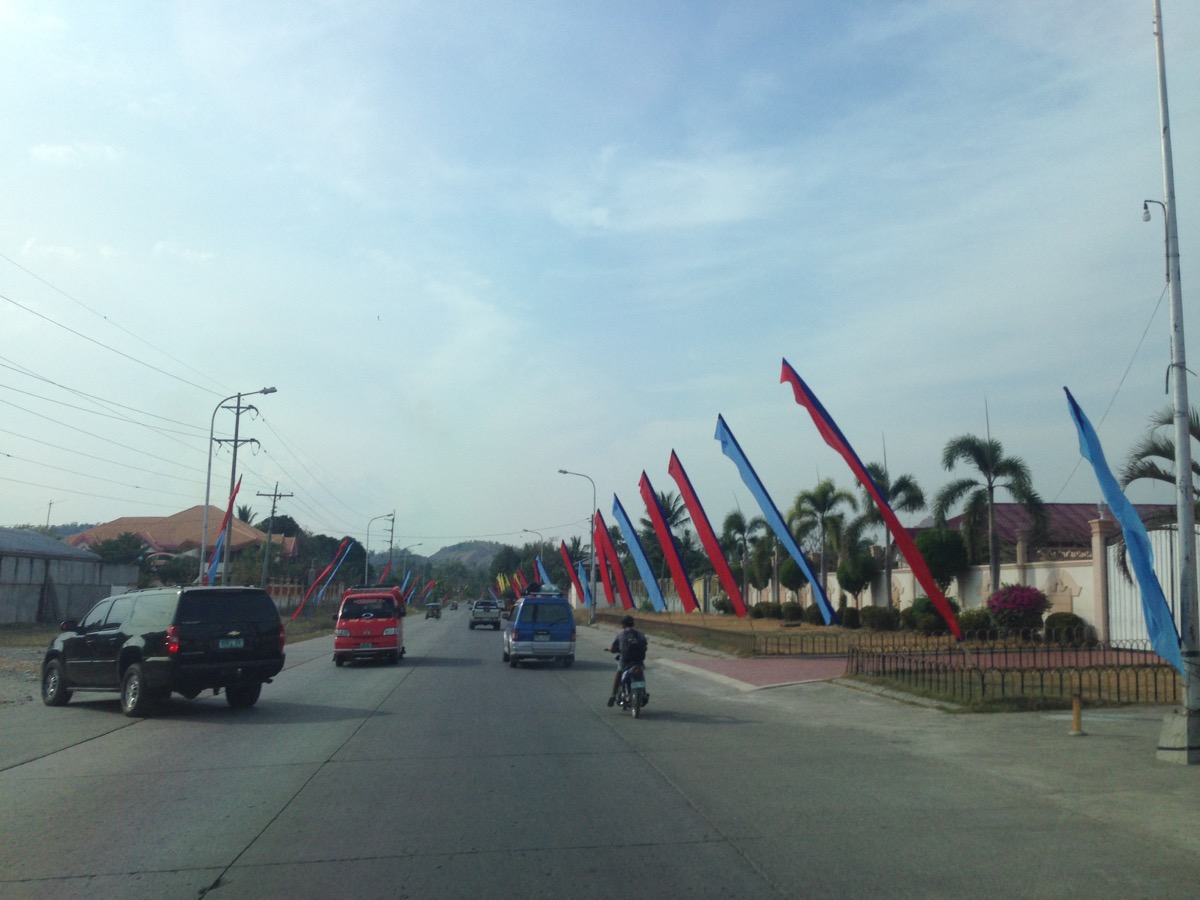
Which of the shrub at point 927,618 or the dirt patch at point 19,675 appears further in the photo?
the shrub at point 927,618

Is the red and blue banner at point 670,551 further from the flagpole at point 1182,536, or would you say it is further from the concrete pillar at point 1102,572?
the flagpole at point 1182,536

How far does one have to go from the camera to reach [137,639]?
51.7 ft

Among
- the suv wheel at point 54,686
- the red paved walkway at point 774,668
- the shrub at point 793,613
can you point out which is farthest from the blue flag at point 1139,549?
the shrub at point 793,613

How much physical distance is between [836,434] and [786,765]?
16.0m

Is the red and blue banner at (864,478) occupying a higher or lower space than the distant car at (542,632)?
higher

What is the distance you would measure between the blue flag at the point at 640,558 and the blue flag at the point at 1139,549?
30.9 m

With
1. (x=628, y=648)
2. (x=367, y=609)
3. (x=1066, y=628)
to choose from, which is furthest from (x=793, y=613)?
(x=628, y=648)

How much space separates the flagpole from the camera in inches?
421

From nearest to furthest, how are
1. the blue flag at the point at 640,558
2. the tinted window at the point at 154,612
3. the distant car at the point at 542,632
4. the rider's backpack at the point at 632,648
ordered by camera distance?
the tinted window at the point at 154,612
the rider's backpack at the point at 632,648
the distant car at the point at 542,632
the blue flag at the point at 640,558

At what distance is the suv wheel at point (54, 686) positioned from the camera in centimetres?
1705

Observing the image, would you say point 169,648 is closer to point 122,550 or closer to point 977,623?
point 977,623

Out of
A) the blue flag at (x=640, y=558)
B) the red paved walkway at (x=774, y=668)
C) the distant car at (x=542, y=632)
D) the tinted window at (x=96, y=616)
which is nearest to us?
the tinted window at (x=96, y=616)

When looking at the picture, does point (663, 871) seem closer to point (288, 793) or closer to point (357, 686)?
point (288, 793)

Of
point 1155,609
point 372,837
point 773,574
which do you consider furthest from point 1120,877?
point 773,574
